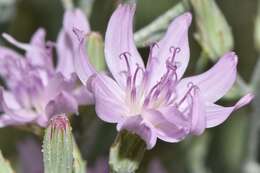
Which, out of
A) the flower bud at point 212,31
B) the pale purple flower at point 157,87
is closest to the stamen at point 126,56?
the pale purple flower at point 157,87

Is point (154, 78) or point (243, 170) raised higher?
point (154, 78)

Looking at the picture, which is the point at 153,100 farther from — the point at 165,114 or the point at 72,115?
the point at 72,115

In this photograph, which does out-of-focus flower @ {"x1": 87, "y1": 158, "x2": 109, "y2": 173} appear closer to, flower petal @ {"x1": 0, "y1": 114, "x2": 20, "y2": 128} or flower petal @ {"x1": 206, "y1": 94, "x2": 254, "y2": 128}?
flower petal @ {"x1": 0, "y1": 114, "x2": 20, "y2": 128}

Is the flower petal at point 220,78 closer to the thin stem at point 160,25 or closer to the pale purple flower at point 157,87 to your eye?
the pale purple flower at point 157,87

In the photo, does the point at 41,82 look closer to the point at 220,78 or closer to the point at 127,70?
the point at 127,70

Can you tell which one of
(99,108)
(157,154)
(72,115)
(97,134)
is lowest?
(157,154)

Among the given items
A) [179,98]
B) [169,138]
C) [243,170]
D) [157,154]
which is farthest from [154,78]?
[157,154]

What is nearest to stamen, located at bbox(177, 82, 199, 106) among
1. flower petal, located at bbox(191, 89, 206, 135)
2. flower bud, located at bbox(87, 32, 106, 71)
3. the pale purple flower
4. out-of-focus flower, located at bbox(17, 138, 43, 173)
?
the pale purple flower
